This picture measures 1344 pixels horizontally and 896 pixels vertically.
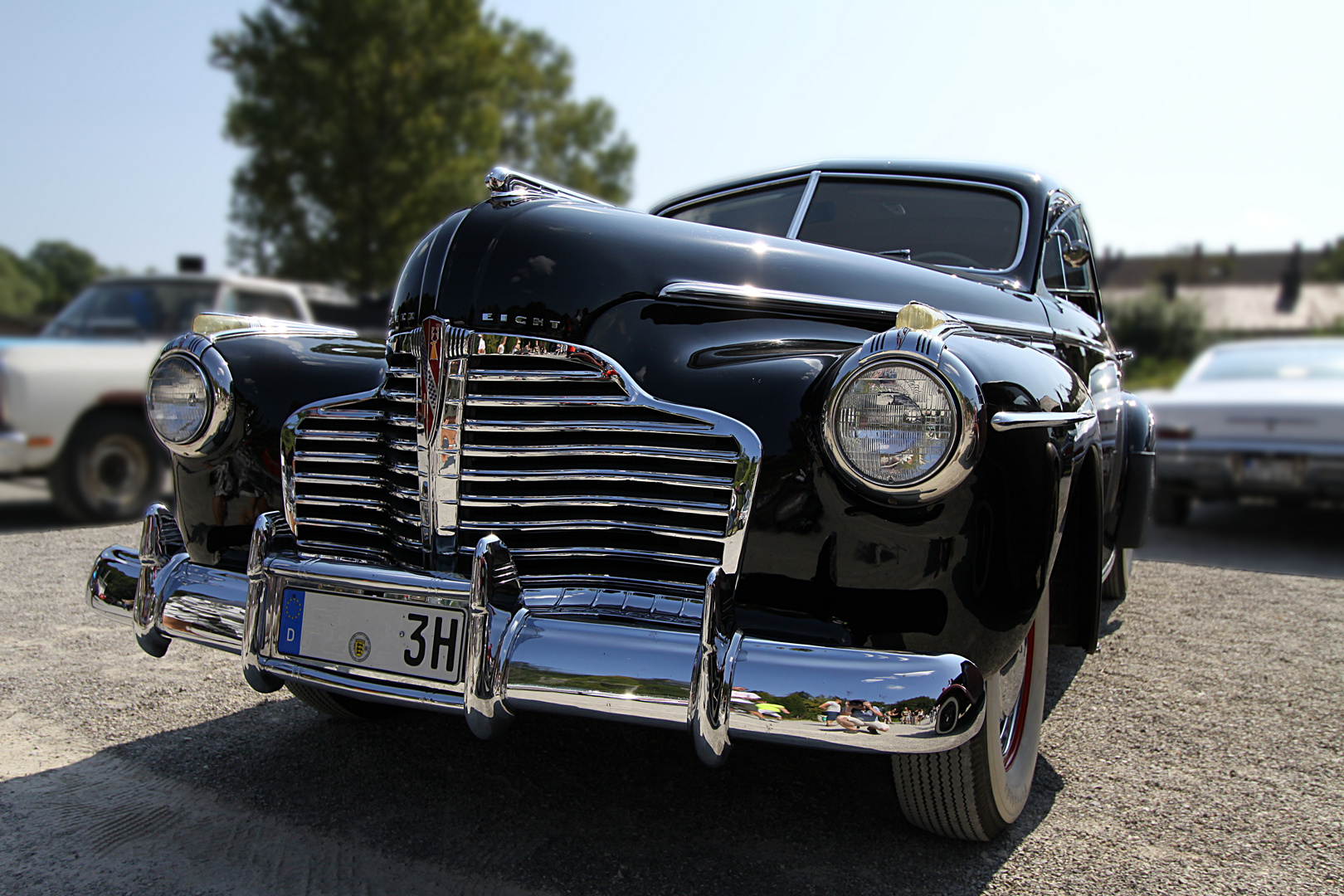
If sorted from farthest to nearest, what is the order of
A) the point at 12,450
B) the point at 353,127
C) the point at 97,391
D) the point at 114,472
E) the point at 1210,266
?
the point at 1210,266 → the point at 353,127 → the point at 114,472 → the point at 97,391 → the point at 12,450

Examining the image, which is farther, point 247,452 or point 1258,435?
point 1258,435

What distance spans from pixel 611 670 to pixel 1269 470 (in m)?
6.17

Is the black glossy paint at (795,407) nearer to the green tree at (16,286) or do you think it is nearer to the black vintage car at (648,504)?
the black vintage car at (648,504)

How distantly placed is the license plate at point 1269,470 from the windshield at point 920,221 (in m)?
4.07

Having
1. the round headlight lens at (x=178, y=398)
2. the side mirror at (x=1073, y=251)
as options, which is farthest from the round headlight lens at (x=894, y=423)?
the side mirror at (x=1073, y=251)

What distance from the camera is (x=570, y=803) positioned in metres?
2.42

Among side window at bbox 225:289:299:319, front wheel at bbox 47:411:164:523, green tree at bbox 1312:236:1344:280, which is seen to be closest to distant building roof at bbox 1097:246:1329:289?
green tree at bbox 1312:236:1344:280

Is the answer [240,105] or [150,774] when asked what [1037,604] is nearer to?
[150,774]

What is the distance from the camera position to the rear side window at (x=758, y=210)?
3.51 m

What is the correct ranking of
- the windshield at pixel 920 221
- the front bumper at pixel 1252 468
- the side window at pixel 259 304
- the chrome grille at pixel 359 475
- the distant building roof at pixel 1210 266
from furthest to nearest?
the distant building roof at pixel 1210 266 → the side window at pixel 259 304 → the front bumper at pixel 1252 468 → the windshield at pixel 920 221 → the chrome grille at pixel 359 475

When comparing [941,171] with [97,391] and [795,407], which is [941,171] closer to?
[795,407]

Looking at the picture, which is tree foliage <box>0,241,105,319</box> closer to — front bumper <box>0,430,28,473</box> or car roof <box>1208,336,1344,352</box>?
front bumper <box>0,430,28,473</box>

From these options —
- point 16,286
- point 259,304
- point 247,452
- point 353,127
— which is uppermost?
point 353,127

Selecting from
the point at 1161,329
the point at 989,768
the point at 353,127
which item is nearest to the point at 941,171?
the point at 989,768
